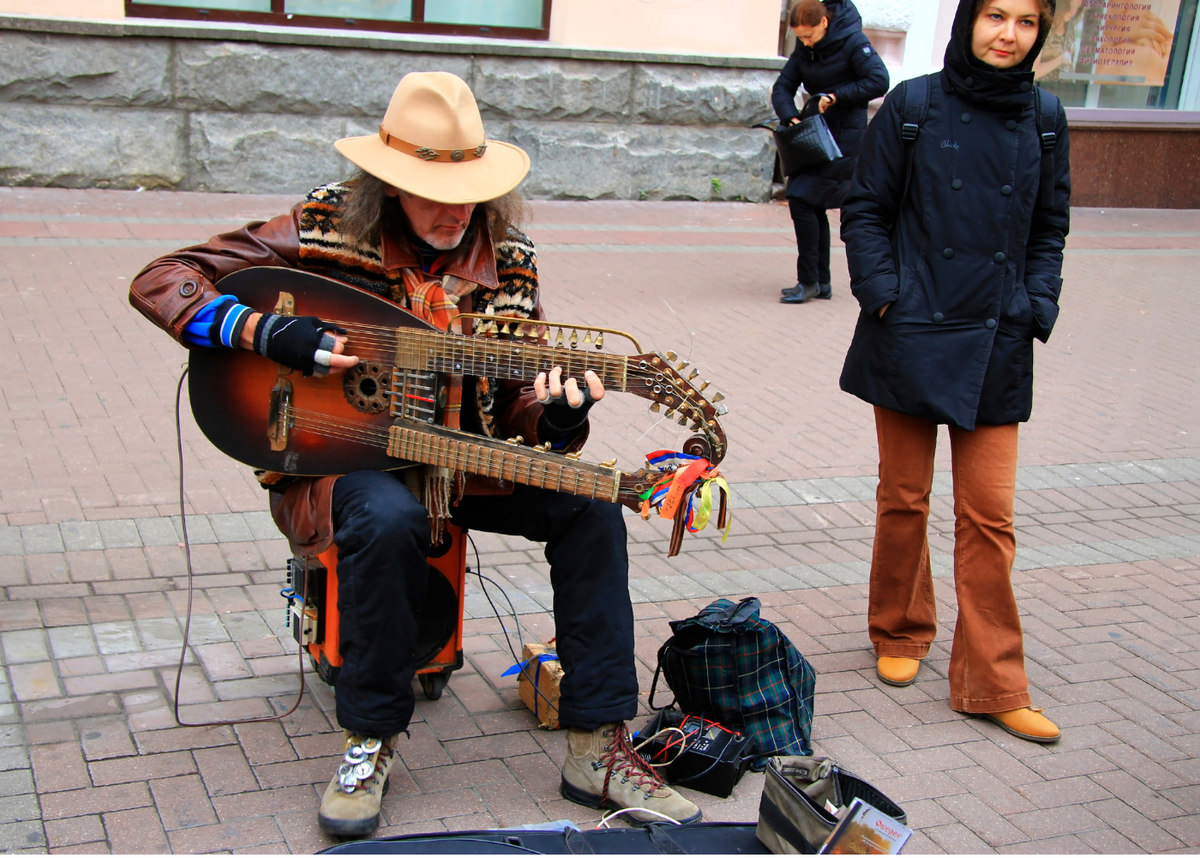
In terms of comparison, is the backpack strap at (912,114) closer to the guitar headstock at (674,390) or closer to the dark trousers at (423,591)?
the guitar headstock at (674,390)

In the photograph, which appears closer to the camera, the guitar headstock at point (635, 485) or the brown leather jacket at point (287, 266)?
the guitar headstock at point (635, 485)

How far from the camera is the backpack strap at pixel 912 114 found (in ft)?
11.1

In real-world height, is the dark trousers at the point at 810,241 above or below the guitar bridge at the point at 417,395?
below

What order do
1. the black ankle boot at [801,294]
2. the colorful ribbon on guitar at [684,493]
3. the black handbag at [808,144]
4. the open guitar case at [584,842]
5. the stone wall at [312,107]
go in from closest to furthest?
1. the open guitar case at [584,842]
2. the colorful ribbon on guitar at [684,493]
3. the black handbag at [808,144]
4. the black ankle boot at [801,294]
5. the stone wall at [312,107]

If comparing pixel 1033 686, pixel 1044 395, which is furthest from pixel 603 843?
pixel 1044 395

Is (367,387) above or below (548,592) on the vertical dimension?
above

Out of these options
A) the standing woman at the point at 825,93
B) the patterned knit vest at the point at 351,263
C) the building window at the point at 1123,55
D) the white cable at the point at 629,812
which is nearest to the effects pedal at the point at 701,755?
the white cable at the point at 629,812

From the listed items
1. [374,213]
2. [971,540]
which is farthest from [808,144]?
[374,213]

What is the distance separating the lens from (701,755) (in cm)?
304

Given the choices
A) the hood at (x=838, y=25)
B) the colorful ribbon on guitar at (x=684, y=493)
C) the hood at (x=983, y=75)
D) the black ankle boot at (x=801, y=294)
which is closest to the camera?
the colorful ribbon on guitar at (x=684, y=493)

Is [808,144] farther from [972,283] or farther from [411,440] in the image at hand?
[411,440]

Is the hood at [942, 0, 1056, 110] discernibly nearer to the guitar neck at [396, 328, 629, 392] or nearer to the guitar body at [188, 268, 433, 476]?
the guitar neck at [396, 328, 629, 392]

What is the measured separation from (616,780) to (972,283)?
1.66 metres

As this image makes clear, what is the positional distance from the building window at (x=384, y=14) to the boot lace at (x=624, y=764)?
7.60 meters
